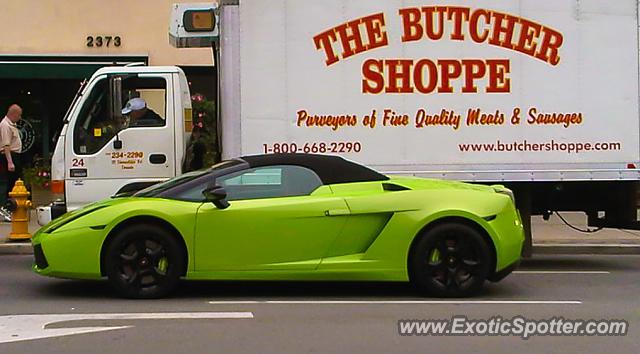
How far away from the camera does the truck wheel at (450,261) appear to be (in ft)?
24.5

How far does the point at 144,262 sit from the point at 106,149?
2.38 m

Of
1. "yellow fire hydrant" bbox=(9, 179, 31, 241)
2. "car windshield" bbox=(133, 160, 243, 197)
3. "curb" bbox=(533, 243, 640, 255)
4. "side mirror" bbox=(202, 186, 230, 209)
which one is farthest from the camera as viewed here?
"curb" bbox=(533, 243, 640, 255)

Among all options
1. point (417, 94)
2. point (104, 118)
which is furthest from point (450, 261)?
point (104, 118)

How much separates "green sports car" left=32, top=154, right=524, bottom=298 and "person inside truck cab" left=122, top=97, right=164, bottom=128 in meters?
1.79

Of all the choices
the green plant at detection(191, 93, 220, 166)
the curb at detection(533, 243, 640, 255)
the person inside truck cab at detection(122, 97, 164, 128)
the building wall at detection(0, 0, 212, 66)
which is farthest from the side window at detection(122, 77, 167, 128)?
the building wall at detection(0, 0, 212, 66)

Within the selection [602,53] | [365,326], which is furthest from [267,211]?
[602,53]

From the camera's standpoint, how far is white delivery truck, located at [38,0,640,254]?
9133 millimetres

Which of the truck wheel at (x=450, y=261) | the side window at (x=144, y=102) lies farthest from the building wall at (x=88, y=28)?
the truck wheel at (x=450, y=261)

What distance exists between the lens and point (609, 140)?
30.3ft

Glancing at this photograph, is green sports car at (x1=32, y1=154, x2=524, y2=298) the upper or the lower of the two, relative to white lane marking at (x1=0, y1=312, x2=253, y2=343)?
upper

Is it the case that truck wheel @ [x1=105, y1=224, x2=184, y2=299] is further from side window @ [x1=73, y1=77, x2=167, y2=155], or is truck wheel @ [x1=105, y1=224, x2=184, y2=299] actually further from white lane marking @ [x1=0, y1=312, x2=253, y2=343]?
side window @ [x1=73, y1=77, x2=167, y2=155]

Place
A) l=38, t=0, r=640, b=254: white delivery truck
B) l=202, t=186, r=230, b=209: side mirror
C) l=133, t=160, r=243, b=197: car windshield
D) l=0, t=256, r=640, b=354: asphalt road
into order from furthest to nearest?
l=38, t=0, r=640, b=254: white delivery truck
l=133, t=160, r=243, b=197: car windshield
l=202, t=186, r=230, b=209: side mirror
l=0, t=256, r=640, b=354: asphalt road

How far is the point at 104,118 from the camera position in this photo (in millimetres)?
9242

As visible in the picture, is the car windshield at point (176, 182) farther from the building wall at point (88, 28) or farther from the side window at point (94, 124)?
the building wall at point (88, 28)
